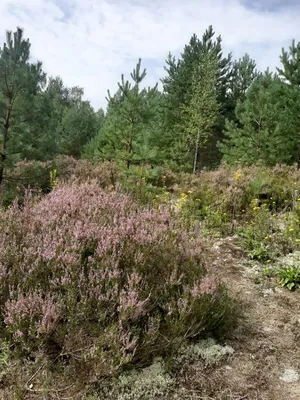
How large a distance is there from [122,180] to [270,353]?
17.5 ft

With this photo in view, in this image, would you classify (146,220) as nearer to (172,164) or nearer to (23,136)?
(23,136)

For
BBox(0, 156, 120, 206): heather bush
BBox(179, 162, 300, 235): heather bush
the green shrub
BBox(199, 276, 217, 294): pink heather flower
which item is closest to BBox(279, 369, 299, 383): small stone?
BBox(199, 276, 217, 294): pink heather flower

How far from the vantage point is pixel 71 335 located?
2250 millimetres

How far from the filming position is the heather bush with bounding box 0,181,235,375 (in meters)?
2.22

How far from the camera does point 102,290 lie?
256 cm

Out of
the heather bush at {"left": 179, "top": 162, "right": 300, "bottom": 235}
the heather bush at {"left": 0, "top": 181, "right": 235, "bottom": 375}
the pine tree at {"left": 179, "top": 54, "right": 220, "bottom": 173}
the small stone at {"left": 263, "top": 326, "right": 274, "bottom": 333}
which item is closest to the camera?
the heather bush at {"left": 0, "top": 181, "right": 235, "bottom": 375}

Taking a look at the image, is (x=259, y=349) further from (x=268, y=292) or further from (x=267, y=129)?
(x=267, y=129)

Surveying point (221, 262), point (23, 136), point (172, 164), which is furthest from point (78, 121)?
point (221, 262)

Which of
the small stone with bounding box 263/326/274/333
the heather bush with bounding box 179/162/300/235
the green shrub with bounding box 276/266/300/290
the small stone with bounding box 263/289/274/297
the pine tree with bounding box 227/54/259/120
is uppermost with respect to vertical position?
the pine tree with bounding box 227/54/259/120

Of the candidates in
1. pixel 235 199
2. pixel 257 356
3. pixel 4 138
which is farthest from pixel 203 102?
pixel 257 356

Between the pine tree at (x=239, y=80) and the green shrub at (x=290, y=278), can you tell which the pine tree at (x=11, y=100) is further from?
the pine tree at (x=239, y=80)

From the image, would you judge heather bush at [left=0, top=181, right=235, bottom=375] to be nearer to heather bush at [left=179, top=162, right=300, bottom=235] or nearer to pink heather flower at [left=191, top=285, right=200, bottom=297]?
pink heather flower at [left=191, top=285, right=200, bottom=297]

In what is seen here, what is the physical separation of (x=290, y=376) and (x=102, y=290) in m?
1.52

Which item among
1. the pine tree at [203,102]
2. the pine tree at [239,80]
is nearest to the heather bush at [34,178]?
the pine tree at [203,102]
